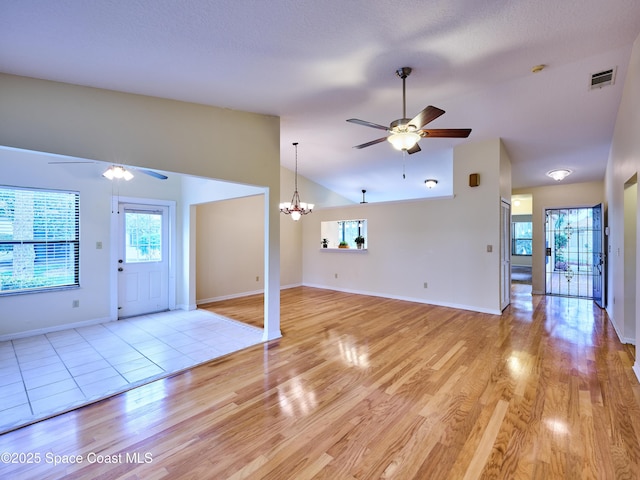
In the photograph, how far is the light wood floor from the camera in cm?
174

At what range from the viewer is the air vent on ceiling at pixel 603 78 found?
3123mm

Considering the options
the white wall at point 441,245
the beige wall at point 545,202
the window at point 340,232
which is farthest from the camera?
the window at point 340,232

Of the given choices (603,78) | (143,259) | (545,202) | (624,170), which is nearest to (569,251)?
(545,202)

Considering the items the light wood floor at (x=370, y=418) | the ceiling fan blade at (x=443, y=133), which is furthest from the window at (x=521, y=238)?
the ceiling fan blade at (x=443, y=133)

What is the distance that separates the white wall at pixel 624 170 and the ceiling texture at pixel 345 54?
0.67 feet

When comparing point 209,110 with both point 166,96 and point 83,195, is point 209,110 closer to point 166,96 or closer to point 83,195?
point 166,96

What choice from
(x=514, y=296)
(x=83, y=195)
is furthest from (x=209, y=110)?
(x=514, y=296)

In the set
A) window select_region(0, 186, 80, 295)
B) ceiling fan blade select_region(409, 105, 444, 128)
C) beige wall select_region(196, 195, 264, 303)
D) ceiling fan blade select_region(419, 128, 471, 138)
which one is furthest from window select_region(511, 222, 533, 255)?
window select_region(0, 186, 80, 295)

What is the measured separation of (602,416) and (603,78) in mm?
3448

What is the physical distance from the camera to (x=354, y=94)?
11.4 feet

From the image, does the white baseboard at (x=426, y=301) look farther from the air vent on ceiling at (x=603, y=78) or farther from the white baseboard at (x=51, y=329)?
the white baseboard at (x=51, y=329)

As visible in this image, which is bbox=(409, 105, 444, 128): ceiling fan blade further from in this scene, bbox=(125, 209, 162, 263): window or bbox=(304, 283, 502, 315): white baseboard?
bbox=(125, 209, 162, 263): window

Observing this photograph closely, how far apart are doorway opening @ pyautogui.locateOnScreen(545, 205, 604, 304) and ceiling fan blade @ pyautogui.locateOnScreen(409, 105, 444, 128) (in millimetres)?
6534

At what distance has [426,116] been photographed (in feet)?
8.73
